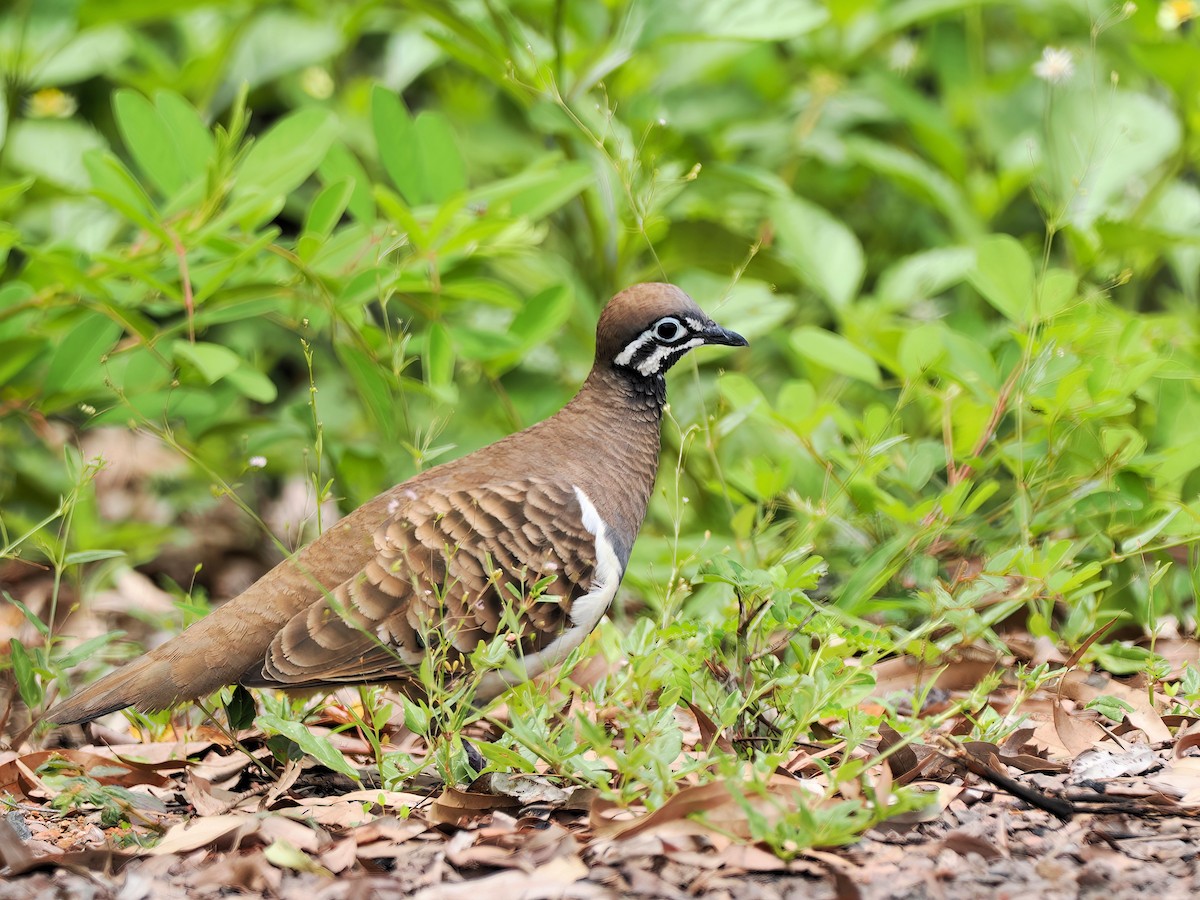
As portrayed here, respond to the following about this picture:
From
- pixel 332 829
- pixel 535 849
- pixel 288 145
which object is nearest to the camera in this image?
pixel 535 849

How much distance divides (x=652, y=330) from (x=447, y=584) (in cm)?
96

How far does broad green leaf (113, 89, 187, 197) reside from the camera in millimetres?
4074

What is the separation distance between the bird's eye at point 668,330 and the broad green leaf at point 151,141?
5.50 ft

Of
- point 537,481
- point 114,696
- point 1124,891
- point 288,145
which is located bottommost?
point 1124,891

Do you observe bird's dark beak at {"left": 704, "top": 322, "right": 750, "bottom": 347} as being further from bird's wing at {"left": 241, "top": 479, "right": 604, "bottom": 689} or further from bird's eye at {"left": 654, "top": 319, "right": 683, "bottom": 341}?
bird's wing at {"left": 241, "top": 479, "right": 604, "bottom": 689}

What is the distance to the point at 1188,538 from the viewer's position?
3.32 meters

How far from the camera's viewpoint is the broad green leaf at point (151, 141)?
13.4 ft

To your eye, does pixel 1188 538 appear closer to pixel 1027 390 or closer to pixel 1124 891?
pixel 1027 390

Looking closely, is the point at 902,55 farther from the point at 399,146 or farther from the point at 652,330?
the point at 652,330

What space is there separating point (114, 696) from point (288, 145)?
1.81m

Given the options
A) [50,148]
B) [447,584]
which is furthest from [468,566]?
[50,148]

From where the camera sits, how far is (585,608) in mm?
3348

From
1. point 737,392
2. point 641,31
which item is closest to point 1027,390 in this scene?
point 737,392

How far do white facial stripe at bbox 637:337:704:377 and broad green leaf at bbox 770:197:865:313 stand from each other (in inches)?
50.3
